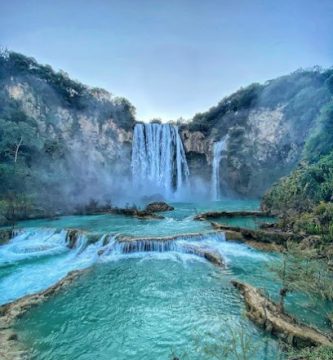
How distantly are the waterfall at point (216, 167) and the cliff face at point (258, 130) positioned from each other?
0.50 m

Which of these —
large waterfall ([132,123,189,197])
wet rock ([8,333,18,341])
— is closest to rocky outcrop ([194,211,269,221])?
wet rock ([8,333,18,341])

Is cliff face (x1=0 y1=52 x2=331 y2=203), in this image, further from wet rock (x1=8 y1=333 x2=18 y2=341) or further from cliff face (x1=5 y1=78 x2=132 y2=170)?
wet rock (x1=8 y1=333 x2=18 y2=341)

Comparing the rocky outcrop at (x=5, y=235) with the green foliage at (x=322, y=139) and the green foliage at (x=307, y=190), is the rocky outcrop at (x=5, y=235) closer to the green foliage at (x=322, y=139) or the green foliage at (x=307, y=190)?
the green foliage at (x=307, y=190)

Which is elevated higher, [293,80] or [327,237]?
[293,80]

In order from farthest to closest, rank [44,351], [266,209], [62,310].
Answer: [266,209] → [62,310] → [44,351]

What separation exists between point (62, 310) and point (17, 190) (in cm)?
1875

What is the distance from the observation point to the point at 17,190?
23391 mm

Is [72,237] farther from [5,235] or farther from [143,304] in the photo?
[143,304]

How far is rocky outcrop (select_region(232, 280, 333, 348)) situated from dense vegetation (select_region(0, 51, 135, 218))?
17501 millimetres

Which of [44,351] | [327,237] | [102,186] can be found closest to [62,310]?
[44,351]

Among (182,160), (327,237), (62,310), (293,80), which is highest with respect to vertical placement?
(293,80)

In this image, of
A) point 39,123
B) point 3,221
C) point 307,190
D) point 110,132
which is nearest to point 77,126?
point 110,132

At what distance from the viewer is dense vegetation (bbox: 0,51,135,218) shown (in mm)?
23672

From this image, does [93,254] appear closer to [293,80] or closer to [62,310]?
[62,310]
